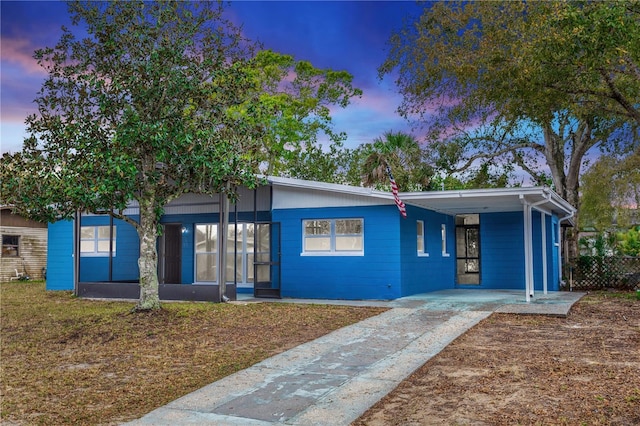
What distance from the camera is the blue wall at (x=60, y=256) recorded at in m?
19.2

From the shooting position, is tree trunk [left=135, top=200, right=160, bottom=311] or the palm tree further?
the palm tree

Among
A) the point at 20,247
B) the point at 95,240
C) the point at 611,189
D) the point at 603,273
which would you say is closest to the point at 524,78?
the point at 603,273

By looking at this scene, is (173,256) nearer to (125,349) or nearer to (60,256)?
(60,256)

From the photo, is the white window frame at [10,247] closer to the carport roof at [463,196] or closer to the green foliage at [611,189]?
the carport roof at [463,196]

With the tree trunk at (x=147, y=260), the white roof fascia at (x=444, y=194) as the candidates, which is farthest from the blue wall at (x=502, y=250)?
the tree trunk at (x=147, y=260)

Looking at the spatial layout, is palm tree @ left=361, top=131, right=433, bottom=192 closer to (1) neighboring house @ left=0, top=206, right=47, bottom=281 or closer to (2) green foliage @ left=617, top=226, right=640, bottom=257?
(2) green foliage @ left=617, top=226, right=640, bottom=257

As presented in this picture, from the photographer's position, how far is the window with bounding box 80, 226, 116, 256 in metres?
18.7

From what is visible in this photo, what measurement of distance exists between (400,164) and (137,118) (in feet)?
53.5

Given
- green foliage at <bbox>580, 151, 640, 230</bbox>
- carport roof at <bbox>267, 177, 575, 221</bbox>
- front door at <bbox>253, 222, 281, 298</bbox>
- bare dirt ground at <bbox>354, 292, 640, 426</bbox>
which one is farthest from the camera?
green foliage at <bbox>580, 151, 640, 230</bbox>

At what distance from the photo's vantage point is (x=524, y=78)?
43.5ft

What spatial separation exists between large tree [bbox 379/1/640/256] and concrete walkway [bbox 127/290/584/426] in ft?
17.3

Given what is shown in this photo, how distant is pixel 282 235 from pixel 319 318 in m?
4.51

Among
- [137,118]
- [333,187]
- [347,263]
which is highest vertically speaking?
[137,118]

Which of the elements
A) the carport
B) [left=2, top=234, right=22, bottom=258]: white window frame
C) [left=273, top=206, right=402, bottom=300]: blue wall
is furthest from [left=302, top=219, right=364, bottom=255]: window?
[left=2, top=234, right=22, bottom=258]: white window frame
